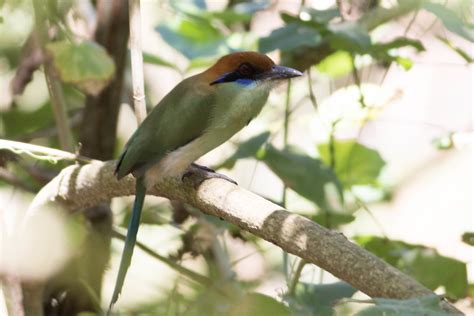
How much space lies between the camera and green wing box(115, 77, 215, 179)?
2318 mm

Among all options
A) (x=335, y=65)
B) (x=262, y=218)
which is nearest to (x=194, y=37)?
(x=335, y=65)

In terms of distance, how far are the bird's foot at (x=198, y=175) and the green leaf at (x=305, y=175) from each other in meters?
0.33

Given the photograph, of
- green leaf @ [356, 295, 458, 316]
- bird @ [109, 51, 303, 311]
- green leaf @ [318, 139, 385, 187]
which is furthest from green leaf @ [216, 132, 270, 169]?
green leaf @ [356, 295, 458, 316]

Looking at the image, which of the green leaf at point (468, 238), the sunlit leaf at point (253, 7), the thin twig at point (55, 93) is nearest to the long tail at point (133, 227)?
the thin twig at point (55, 93)

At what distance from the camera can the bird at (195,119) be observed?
2.28m

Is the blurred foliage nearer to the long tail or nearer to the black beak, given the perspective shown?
the black beak

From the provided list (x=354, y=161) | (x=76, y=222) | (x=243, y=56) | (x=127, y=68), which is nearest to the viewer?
(x=243, y=56)

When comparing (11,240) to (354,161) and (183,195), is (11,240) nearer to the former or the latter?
(183,195)

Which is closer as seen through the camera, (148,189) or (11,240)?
(148,189)

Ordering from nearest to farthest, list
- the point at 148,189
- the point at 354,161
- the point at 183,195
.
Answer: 1. the point at 183,195
2. the point at 148,189
3. the point at 354,161

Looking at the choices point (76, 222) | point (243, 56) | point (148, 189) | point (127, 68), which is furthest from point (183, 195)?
point (127, 68)

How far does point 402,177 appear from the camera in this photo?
422 centimetres

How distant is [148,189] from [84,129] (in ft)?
2.97

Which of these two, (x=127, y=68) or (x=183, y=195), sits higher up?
(x=183, y=195)
